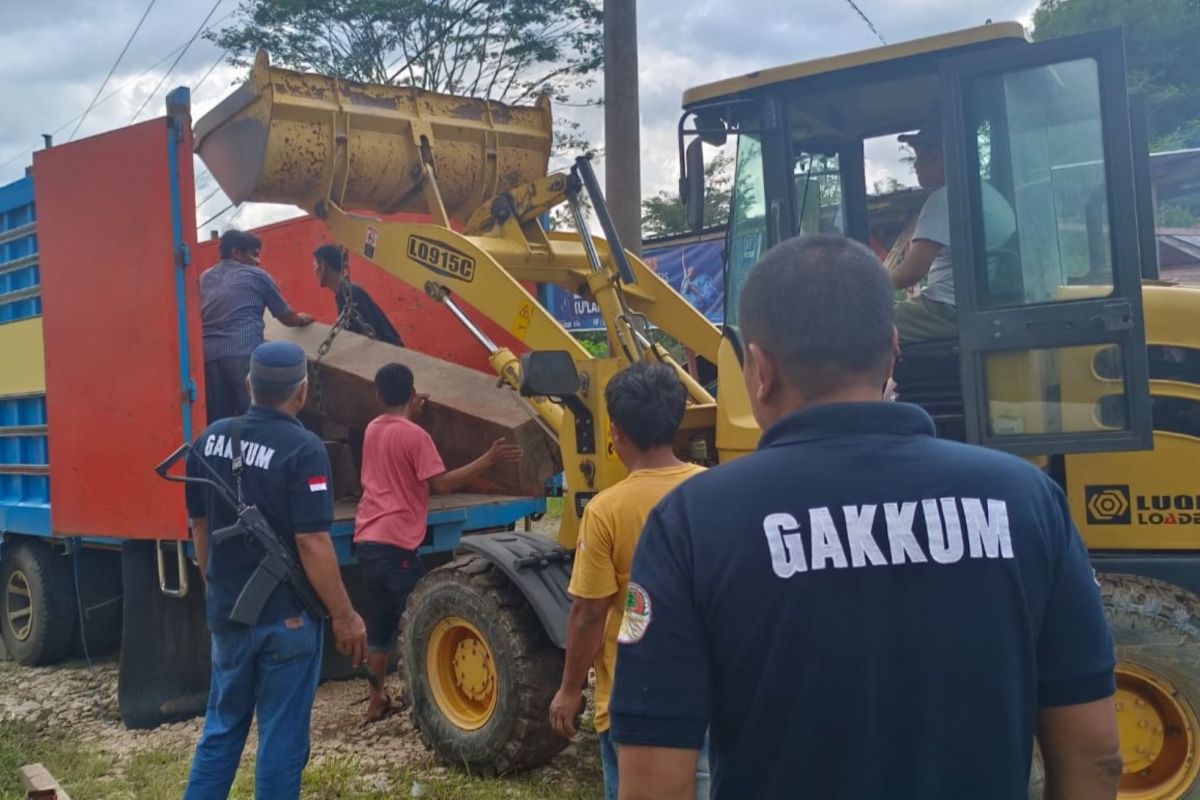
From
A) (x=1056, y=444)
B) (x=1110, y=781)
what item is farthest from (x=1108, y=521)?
(x=1110, y=781)

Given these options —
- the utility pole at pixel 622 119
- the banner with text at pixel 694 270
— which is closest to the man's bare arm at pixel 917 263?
the utility pole at pixel 622 119

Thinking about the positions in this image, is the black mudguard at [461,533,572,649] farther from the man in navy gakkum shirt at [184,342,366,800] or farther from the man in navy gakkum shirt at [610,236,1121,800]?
the man in navy gakkum shirt at [610,236,1121,800]

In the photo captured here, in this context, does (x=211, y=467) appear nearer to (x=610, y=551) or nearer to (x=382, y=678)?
(x=610, y=551)

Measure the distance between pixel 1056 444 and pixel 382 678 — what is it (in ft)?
10.4

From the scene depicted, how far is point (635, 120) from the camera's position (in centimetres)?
784

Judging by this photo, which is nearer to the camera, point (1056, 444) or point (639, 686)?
point (639, 686)

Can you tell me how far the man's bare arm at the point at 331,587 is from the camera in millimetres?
3479

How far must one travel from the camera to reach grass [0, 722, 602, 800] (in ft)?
13.9

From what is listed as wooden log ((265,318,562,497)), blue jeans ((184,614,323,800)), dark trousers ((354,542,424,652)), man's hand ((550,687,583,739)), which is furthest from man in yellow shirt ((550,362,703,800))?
wooden log ((265,318,562,497))

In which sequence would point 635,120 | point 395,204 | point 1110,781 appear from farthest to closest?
point 635,120 → point 395,204 → point 1110,781

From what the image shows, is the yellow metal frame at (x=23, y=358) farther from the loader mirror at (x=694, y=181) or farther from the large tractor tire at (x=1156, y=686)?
the large tractor tire at (x=1156, y=686)

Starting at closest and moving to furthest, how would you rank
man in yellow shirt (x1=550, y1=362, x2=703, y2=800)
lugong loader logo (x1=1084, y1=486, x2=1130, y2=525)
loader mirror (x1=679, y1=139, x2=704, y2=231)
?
man in yellow shirt (x1=550, y1=362, x2=703, y2=800) < lugong loader logo (x1=1084, y1=486, x2=1130, y2=525) < loader mirror (x1=679, y1=139, x2=704, y2=231)

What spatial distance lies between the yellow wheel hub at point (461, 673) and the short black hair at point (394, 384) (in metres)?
1.04

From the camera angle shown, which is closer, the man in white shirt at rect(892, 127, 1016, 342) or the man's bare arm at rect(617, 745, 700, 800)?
the man's bare arm at rect(617, 745, 700, 800)
